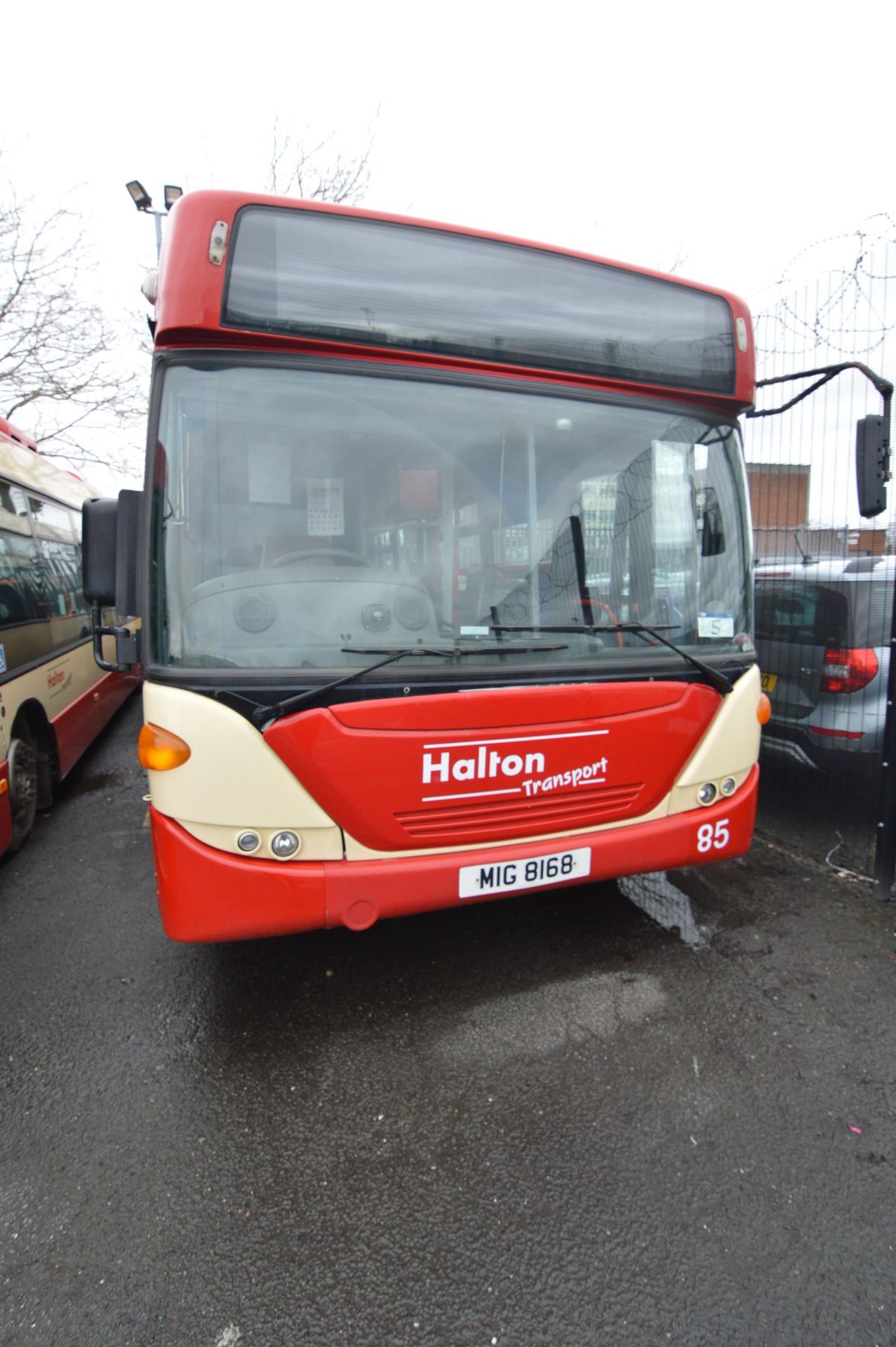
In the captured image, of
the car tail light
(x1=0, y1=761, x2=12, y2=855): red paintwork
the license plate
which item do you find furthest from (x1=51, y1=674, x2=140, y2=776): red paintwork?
the car tail light

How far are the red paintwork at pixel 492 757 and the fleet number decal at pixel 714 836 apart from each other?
291 millimetres

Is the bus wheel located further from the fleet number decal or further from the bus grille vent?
the fleet number decal

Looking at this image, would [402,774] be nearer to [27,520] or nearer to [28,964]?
[28,964]

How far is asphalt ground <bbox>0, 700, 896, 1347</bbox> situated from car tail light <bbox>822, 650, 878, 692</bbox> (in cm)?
141

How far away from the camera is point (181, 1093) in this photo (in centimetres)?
257

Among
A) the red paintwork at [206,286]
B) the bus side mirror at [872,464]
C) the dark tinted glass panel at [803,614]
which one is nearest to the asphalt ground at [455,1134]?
the dark tinted glass panel at [803,614]

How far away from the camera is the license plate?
275 cm

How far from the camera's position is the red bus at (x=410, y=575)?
249cm

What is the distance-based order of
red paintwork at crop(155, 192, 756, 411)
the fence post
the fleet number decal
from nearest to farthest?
red paintwork at crop(155, 192, 756, 411) < the fleet number decal < the fence post

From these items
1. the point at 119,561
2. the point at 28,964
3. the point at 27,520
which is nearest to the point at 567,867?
the point at 119,561

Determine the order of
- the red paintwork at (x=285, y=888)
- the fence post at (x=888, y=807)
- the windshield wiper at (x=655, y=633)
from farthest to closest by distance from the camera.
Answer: the fence post at (x=888, y=807) < the windshield wiper at (x=655, y=633) < the red paintwork at (x=285, y=888)

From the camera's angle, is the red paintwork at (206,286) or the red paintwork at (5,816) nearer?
the red paintwork at (206,286)

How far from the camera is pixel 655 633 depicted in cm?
295

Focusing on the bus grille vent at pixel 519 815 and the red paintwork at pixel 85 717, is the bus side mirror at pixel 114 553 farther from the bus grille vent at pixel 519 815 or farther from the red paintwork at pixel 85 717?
the red paintwork at pixel 85 717
